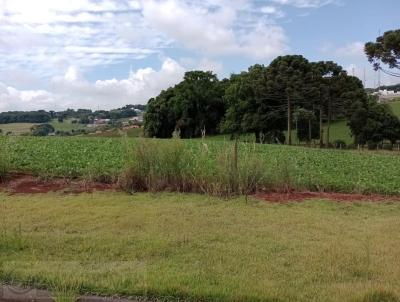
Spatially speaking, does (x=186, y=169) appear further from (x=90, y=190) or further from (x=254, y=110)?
(x=254, y=110)

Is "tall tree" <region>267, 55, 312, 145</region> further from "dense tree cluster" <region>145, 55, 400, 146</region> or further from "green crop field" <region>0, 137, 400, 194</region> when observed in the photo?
"green crop field" <region>0, 137, 400, 194</region>

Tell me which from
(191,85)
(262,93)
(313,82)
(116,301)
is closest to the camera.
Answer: (116,301)

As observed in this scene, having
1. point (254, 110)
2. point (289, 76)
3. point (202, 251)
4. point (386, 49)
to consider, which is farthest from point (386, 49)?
point (202, 251)

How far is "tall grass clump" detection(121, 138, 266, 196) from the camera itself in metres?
12.1

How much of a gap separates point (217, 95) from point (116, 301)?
2615 inches

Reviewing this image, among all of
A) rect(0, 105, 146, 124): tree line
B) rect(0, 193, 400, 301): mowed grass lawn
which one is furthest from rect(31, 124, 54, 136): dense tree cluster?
rect(0, 193, 400, 301): mowed grass lawn

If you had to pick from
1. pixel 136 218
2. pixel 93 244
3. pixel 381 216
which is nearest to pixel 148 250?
pixel 93 244

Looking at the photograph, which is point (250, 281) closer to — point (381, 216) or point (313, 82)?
point (381, 216)

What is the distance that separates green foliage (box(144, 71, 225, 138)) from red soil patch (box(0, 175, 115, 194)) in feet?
174

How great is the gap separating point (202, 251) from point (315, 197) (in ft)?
22.1

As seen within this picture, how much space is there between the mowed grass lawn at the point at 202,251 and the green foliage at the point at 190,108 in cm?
5771

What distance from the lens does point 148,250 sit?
21.2 feet

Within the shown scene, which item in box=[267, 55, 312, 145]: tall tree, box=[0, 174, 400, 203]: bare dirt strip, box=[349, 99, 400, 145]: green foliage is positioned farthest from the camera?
box=[349, 99, 400, 145]: green foliage

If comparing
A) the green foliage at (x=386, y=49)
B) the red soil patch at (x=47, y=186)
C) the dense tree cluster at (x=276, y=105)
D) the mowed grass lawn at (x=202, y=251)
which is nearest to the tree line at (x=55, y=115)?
the dense tree cluster at (x=276, y=105)
